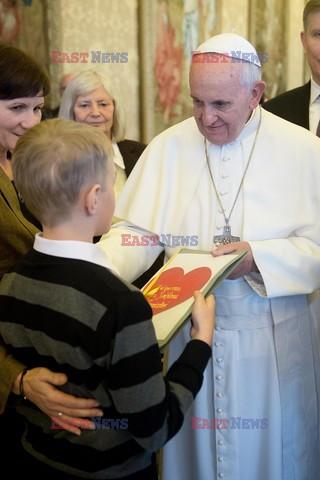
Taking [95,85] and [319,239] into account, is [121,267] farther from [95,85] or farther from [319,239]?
[95,85]

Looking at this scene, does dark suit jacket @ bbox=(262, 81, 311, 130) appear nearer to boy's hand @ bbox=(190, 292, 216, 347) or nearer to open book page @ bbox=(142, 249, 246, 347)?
open book page @ bbox=(142, 249, 246, 347)

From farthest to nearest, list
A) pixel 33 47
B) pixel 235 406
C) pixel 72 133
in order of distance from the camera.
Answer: pixel 33 47
pixel 235 406
pixel 72 133

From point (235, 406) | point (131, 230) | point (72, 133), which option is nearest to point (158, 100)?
point (131, 230)

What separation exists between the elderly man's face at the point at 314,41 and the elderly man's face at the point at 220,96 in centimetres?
155

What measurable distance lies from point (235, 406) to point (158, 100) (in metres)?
4.45

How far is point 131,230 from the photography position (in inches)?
105

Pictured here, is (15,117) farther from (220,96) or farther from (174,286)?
(174,286)

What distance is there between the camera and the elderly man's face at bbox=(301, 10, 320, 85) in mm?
3752

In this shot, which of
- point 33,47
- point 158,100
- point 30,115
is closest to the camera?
point 30,115

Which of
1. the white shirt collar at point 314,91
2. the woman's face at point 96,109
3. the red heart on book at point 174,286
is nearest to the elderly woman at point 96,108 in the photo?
the woman's face at point 96,109

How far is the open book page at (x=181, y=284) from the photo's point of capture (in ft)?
5.91

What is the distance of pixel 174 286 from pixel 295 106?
223 centimetres

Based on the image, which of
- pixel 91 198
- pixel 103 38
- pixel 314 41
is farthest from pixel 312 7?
pixel 91 198

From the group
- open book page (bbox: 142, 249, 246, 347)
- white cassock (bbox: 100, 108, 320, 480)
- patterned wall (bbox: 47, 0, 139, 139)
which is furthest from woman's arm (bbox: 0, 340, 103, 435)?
patterned wall (bbox: 47, 0, 139, 139)
